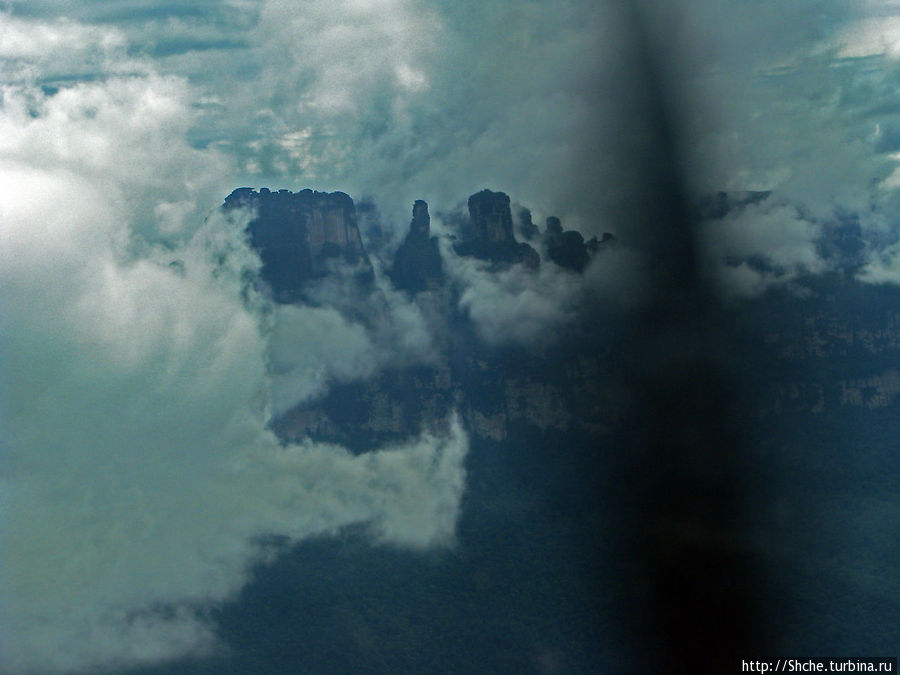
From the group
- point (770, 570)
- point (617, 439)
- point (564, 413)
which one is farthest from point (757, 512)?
point (564, 413)

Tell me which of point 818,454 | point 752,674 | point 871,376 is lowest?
point 752,674

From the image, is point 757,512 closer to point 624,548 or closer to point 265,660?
point 624,548

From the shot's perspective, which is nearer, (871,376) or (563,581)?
(563,581)

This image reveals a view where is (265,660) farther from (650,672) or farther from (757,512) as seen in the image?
(757,512)

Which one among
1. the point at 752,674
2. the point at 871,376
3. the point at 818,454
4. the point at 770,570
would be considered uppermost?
the point at 871,376

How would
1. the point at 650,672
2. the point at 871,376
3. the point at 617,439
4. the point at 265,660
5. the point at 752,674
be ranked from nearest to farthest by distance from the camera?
the point at 752,674
the point at 650,672
the point at 265,660
the point at 617,439
the point at 871,376

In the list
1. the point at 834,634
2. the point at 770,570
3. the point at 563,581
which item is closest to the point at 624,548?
the point at 563,581

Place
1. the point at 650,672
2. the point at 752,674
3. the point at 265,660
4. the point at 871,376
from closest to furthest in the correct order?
the point at 752,674 → the point at 650,672 → the point at 265,660 → the point at 871,376

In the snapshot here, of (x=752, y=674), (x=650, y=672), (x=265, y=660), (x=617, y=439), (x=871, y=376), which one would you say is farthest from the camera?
(x=871, y=376)

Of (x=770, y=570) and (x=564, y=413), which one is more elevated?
(x=564, y=413)
